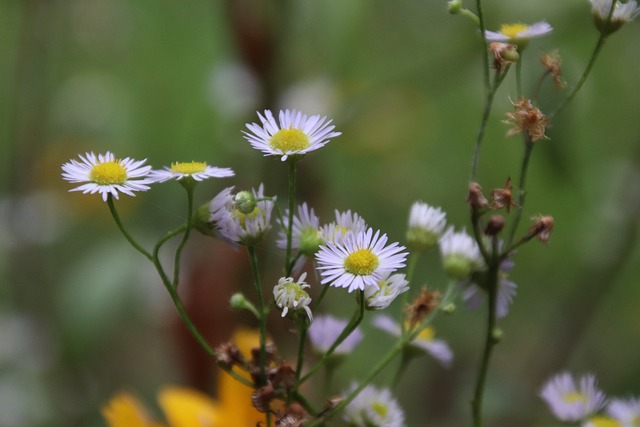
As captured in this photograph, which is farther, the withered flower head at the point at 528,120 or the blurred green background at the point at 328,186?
the blurred green background at the point at 328,186

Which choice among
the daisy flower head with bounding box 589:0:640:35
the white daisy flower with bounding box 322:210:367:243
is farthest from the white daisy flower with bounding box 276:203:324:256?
the daisy flower head with bounding box 589:0:640:35

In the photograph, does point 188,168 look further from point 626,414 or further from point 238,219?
point 626,414

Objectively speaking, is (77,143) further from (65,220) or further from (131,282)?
(131,282)

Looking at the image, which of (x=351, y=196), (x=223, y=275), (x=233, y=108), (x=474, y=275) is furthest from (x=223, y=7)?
(x=474, y=275)

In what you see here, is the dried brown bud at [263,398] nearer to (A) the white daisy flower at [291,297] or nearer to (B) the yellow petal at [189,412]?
(A) the white daisy flower at [291,297]

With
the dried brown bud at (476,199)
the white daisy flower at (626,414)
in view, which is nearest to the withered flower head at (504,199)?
the dried brown bud at (476,199)

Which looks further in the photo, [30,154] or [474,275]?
[30,154]
